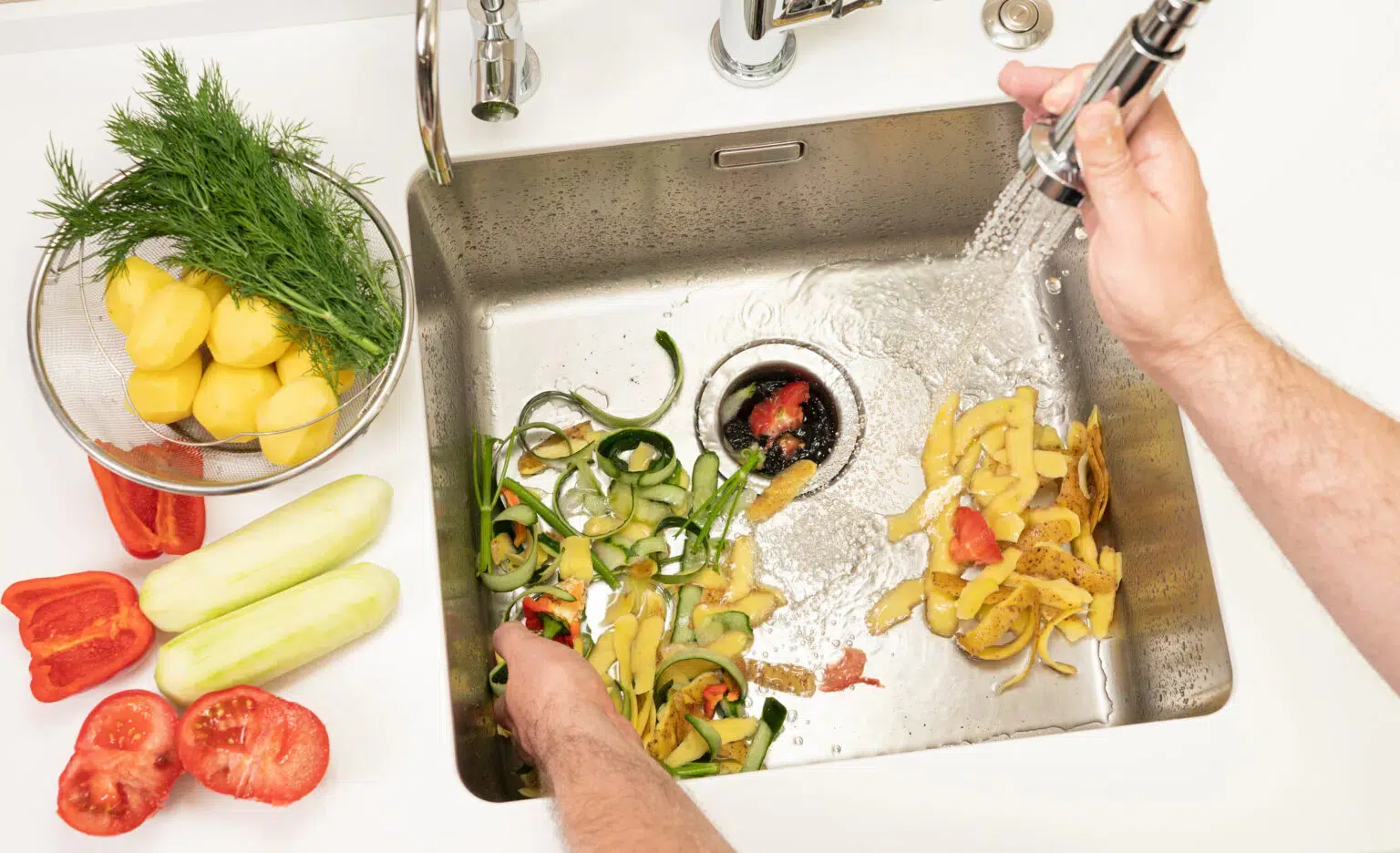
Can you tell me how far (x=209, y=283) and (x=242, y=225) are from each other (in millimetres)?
54

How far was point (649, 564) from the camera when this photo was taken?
3.41 ft

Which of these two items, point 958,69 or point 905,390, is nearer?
point 958,69

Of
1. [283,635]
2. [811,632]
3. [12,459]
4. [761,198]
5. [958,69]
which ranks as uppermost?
[958,69]

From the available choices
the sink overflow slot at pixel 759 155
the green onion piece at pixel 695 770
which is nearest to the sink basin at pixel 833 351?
the sink overflow slot at pixel 759 155

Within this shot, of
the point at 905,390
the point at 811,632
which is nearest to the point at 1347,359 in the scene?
the point at 905,390

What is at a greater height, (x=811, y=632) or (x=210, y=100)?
(x=210, y=100)

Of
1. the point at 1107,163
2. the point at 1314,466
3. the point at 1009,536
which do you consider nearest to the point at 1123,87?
the point at 1107,163

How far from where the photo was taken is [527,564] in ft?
3.30

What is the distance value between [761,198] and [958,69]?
0.24 metres

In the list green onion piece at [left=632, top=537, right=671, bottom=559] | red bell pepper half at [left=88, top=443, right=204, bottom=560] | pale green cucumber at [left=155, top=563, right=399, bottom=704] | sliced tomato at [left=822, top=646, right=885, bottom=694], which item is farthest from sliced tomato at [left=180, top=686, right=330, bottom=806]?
sliced tomato at [left=822, top=646, right=885, bottom=694]

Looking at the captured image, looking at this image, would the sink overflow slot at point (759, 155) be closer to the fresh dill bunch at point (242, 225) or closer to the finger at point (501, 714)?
the fresh dill bunch at point (242, 225)

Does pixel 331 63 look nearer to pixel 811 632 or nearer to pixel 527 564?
pixel 527 564

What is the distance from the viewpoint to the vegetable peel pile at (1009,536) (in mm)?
1015

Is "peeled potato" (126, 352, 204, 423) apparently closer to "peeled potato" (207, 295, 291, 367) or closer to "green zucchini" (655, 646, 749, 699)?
"peeled potato" (207, 295, 291, 367)
